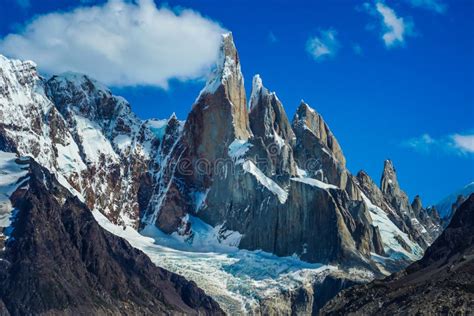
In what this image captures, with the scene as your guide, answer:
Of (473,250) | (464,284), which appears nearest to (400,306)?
(464,284)

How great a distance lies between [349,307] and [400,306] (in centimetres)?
1552

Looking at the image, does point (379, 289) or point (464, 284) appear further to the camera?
point (379, 289)

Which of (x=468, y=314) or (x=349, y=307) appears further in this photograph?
(x=349, y=307)

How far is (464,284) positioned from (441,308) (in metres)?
7.28

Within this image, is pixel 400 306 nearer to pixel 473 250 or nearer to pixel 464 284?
pixel 464 284

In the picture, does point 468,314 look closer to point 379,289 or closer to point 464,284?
point 464,284

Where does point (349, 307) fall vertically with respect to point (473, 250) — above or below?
below

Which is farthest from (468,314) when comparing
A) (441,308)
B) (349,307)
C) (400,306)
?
(349,307)

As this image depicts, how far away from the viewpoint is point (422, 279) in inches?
7815

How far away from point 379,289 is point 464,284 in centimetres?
2555

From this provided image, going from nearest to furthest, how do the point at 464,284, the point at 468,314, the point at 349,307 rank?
the point at 468,314
the point at 464,284
the point at 349,307

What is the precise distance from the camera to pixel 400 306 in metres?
179

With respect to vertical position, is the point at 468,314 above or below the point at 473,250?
below

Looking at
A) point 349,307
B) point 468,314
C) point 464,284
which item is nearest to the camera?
point 468,314
